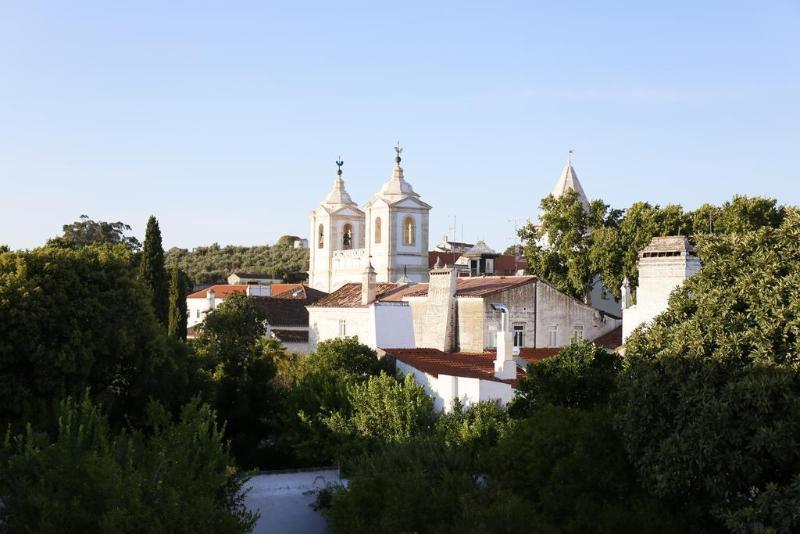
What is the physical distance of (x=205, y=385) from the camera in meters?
27.1

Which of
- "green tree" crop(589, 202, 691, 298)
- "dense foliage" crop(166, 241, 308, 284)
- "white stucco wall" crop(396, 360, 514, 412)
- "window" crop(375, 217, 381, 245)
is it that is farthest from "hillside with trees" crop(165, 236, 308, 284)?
"white stucco wall" crop(396, 360, 514, 412)

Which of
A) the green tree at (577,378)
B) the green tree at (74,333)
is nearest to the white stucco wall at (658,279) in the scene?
the green tree at (577,378)

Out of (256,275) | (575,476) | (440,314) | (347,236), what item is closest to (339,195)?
(347,236)

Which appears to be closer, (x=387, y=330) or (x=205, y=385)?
(x=205, y=385)

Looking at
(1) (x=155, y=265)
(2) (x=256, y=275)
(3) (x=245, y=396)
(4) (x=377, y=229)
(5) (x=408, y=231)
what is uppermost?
(4) (x=377, y=229)

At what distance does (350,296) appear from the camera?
40.2 m

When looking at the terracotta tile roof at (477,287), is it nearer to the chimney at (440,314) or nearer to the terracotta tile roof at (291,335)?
the chimney at (440,314)

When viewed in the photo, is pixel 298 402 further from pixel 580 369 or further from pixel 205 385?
pixel 580 369

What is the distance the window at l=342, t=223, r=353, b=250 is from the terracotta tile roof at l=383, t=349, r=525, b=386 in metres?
41.2

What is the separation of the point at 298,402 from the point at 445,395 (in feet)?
13.2

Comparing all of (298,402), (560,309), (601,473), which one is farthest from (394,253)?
(601,473)

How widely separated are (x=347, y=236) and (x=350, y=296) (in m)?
34.3

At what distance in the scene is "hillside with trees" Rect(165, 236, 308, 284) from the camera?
106625 millimetres

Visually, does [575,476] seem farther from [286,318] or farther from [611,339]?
[286,318]
